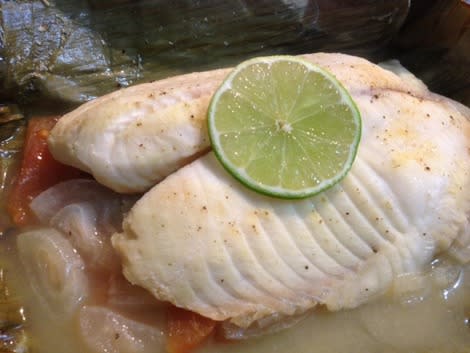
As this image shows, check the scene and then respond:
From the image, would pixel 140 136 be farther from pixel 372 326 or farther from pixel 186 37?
pixel 372 326

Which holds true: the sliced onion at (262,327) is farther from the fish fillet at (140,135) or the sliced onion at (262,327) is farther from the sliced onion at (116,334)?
the fish fillet at (140,135)

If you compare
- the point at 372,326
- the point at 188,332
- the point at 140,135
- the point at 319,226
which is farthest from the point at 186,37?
the point at 372,326

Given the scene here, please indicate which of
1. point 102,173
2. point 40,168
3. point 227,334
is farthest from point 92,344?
point 40,168

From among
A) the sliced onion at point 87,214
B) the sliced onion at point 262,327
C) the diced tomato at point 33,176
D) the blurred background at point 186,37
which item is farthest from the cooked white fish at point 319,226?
the blurred background at point 186,37

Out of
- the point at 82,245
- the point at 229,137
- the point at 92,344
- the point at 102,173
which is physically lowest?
the point at 92,344

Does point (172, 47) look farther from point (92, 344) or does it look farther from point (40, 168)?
point (92, 344)

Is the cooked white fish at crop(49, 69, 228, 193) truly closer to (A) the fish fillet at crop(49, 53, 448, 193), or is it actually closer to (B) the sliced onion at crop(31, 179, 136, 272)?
(A) the fish fillet at crop(49, 53, 448, 193)

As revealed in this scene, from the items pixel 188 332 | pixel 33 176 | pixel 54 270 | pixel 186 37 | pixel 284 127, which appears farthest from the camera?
pixel 186 37
